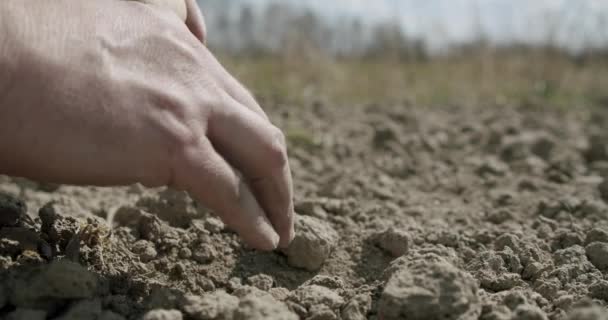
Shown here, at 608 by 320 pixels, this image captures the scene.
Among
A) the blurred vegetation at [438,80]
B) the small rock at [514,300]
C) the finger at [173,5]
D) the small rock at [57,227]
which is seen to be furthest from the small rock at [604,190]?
the blurred vegetation at [438,80]

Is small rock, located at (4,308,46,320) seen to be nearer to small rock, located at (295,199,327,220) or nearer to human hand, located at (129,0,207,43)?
human hand, located at (129,0,207,43)

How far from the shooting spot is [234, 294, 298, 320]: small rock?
1443 millimetres

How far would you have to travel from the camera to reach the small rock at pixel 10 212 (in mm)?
1868

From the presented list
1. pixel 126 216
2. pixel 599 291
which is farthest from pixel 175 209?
pixel 599 291

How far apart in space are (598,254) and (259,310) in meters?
1.09

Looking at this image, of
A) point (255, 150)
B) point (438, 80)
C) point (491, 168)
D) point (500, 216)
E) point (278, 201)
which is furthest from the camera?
point (438, 80)

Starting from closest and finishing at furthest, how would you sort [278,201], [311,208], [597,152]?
[278,201] < [311,208] < [597,152]

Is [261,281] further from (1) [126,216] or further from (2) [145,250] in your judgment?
(1) [126,216]

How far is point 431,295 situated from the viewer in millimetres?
1488

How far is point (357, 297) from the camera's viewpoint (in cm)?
168

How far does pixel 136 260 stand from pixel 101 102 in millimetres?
630

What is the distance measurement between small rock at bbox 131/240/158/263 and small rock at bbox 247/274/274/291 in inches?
11.5

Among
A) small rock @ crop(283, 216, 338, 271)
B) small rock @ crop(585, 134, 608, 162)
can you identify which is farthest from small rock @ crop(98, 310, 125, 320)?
small rock @ crop(585, 134, 608, 162)

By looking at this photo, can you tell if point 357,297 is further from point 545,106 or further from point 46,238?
point 545,106
